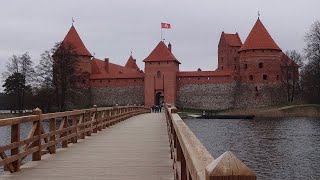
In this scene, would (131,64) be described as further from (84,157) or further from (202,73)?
(84,157)

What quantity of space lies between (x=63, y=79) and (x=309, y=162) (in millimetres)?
35503

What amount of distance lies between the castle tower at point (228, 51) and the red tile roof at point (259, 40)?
41.4 feet

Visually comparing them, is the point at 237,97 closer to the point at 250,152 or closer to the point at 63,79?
the point at 63,79

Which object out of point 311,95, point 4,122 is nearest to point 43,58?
point 311,95

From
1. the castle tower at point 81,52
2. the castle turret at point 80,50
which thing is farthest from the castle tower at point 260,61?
the castle turret at point 80,50

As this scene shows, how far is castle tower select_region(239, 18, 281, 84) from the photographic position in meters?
54.4

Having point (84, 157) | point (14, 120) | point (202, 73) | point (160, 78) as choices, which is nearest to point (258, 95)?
point (202, 73)

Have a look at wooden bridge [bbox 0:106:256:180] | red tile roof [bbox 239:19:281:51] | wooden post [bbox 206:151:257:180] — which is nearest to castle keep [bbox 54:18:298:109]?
red tile roof [bbox 239:19:281:51]

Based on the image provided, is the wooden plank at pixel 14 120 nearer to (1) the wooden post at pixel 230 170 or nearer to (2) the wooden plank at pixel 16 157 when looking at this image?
(2) the wooden plank at pixel 16 157

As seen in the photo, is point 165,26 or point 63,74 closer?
point 63,74

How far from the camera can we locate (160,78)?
182ft

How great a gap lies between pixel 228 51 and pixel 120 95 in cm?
2158

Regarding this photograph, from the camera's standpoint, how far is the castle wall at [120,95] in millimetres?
56969

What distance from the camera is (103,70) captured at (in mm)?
65438
